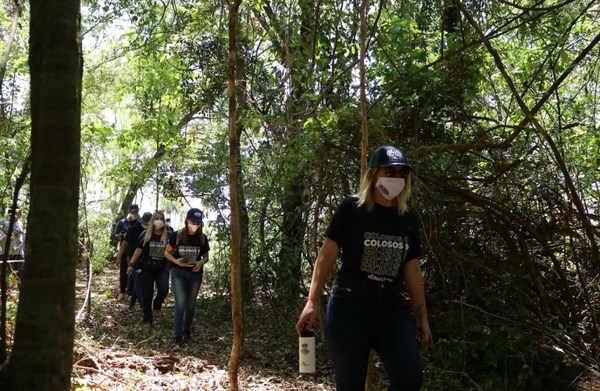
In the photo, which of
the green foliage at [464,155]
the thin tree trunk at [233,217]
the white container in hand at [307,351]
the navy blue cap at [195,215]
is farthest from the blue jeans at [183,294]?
the white container in hand at [307,351]

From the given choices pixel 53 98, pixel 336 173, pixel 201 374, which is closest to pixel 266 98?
pixel 336 173

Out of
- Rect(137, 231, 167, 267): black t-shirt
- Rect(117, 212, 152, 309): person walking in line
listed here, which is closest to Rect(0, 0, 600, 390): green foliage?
Rect(137, 231, 167, 267): black t-shirt

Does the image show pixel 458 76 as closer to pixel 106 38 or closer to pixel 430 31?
pixel 430 31

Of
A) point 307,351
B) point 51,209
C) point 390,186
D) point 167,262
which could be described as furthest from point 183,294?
point 51,209

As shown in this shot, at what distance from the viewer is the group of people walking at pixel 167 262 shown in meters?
8.62

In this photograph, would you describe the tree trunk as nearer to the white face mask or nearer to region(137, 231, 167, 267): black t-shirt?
the white face mask

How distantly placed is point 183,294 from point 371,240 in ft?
18.0

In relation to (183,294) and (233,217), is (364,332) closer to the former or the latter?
(233,217)

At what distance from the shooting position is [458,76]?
24.0 feet

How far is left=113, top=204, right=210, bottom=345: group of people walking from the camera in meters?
8.62

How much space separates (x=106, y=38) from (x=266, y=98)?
28.7 feet

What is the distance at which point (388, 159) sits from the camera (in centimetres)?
379

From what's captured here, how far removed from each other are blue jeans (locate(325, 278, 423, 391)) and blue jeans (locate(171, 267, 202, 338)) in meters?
5.27

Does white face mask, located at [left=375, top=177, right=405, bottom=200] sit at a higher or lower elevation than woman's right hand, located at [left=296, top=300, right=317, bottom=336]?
higher
